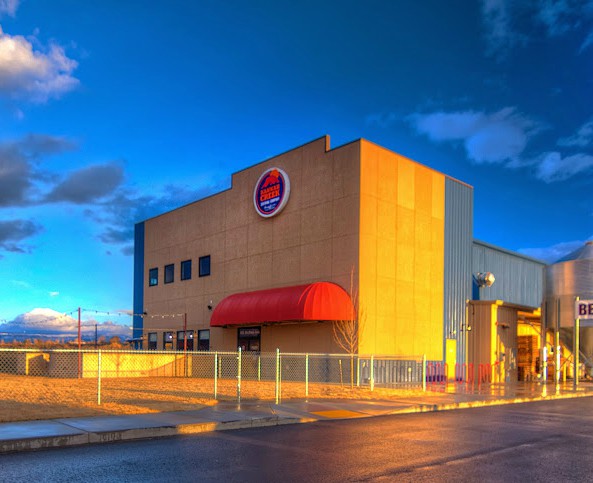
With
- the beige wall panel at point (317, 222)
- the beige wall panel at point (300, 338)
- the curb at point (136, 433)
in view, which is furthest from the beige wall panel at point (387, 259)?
the curb at point (136, 433)

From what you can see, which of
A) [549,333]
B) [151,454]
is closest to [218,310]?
[549,333]

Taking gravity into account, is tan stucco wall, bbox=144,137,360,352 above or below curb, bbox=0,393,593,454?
above

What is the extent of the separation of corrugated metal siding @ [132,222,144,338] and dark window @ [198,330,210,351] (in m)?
8.60

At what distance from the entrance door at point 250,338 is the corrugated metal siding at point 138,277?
13165 mm

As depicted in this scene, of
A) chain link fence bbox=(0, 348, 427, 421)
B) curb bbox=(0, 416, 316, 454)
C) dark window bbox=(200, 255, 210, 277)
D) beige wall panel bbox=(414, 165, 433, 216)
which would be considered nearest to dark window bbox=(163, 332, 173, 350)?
chain link fence bbox=(0, 348, 427, 421)

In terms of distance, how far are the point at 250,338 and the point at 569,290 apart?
16.9m

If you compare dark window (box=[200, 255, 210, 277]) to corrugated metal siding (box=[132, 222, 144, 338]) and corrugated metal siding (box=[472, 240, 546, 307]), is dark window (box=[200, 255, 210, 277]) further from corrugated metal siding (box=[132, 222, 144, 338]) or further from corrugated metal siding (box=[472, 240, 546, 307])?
corrugated metal siding (box=[472, 240, 546, 307])

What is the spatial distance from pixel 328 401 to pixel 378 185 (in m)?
12.7

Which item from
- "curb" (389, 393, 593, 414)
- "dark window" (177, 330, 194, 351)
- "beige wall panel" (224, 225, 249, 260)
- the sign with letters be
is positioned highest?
"beige wall panel" (224, 225, 249, 260)

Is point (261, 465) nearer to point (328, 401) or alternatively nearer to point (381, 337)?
point (328, 401)

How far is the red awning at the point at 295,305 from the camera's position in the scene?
26391 mm

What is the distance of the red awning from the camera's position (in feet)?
86.6

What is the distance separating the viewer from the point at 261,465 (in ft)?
29.6

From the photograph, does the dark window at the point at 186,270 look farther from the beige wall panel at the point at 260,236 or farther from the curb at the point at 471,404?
the curb at the point at 471,404
